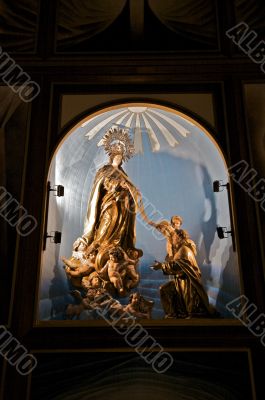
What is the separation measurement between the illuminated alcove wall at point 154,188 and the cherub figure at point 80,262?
0.13 metres

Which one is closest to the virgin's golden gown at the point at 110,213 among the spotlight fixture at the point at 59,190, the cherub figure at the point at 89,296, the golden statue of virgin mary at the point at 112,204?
the golden statue of virgin mary at the point at 112,204

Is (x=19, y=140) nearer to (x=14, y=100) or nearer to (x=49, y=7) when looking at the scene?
Result: (x=14, y=100)

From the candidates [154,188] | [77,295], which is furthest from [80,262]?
[154,188]

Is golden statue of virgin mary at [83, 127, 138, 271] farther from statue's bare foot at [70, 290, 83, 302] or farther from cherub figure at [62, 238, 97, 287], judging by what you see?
statue's bare foot at [70, 290, 83, 302]

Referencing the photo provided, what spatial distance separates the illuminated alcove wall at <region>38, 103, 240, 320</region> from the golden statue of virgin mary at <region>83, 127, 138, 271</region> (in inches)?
6.1

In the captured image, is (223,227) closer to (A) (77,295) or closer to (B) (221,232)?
(B) (221,232)

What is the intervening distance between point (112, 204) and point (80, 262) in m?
0.87

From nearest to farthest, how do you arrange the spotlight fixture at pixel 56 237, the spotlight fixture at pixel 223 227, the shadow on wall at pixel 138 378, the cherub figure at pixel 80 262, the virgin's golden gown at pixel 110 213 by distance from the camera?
the shadow on wall at pixel 138 378 → the spotlight fixture at pixel 223 227 → the spotlight fixture at pixel 56 237 → the cherub figure at pixel 80 262 → the virgin's golden gown at pixel 110 213

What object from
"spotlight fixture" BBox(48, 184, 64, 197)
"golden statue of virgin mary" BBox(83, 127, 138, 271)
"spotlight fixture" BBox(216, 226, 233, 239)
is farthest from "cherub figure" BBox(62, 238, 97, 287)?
"spotlight fixture" BBox(216, 226, 233, 239)

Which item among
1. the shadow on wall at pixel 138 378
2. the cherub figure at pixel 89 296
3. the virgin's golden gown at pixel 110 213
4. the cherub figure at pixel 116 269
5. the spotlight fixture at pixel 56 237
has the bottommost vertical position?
the shadow on wall at pixel 138 378

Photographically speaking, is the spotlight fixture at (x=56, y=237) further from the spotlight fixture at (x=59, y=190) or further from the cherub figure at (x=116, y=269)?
the cherub figure at (x=116, y=269)

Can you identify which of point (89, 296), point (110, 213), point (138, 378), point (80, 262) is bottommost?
point (138, 378)

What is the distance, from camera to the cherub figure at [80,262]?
233 inches

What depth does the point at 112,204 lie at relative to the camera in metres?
6.52
